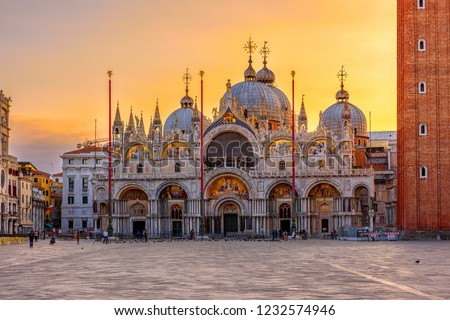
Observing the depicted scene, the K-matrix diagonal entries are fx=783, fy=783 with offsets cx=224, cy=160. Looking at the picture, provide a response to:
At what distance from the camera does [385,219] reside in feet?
306

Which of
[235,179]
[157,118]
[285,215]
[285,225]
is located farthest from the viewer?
[157,118]

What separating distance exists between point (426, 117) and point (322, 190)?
70.6 ft

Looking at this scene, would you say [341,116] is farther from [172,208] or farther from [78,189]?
[78,189]

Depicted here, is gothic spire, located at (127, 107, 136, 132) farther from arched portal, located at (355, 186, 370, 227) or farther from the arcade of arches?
arched portal, located at (355, 186, 370, 227)

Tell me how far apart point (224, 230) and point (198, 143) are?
9851 mm

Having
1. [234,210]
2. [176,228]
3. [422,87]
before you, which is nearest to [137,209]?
[176,228]

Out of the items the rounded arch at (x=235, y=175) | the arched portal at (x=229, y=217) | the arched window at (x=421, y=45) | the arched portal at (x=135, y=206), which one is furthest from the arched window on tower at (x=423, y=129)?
the arched portal at (x=135, y=206)

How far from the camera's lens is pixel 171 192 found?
85250 mm

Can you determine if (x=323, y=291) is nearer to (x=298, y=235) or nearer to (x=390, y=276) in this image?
(x=390, y=276)

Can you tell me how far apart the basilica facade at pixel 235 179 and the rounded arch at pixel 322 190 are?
0.10 meters

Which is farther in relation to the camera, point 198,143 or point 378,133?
point 378,133

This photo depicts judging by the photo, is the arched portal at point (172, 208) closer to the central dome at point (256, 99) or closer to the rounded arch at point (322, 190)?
the central dome at point (256, 99)
